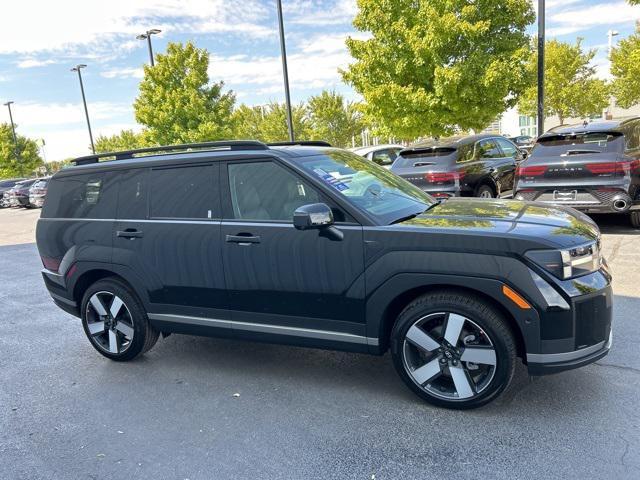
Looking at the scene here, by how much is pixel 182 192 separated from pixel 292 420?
1960 mm

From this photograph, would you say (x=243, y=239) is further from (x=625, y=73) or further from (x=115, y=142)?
(x=115, y=142)

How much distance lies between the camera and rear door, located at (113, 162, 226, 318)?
12.6ft

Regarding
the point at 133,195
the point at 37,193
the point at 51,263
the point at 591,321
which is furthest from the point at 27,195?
the point at 591,321

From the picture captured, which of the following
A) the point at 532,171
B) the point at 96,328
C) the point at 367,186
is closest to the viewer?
the point at 367,186

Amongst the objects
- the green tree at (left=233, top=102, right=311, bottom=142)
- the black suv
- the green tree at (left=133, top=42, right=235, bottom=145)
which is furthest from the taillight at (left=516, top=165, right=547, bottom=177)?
the green tree at (left=233, top=102, right=311, bottom=142)

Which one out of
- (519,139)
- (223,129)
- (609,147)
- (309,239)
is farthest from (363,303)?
(519,139)

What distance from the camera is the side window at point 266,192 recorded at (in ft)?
11.8

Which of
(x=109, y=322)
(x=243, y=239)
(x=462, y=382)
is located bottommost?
(x=462, y=382)

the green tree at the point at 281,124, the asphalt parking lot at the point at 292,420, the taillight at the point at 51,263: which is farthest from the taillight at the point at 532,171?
the green tree at the point at 281,124

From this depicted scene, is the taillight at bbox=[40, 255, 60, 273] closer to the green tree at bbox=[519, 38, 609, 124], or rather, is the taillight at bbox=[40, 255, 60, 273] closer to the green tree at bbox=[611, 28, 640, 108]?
the green tree at bbox=[611, 28, 640, 108]

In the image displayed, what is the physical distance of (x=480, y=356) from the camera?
3.09m

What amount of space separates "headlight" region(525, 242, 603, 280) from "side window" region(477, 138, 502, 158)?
7193mm

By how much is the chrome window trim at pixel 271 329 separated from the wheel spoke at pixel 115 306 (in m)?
0.32

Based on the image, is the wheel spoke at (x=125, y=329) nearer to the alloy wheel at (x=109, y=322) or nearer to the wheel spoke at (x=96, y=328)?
the alloy wheel at (x=109, y=322)
